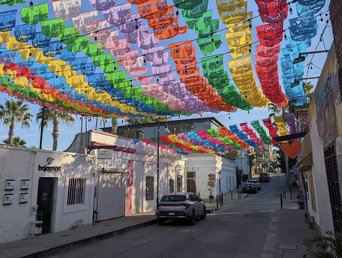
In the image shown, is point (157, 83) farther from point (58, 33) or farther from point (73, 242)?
point (73, 242)

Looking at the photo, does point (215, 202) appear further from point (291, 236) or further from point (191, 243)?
point (191, 243)

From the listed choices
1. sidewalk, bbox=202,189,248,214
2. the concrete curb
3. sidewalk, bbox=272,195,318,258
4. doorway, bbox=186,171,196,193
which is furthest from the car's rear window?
doorway, bbox=186,171,196,193

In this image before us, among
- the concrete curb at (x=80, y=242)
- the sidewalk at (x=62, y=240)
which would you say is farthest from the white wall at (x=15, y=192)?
the concrete curb at (x=80, y=242)

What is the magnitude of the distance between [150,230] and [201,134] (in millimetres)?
11220

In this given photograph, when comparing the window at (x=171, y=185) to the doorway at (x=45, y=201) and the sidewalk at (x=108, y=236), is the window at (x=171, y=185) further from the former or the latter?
the doorway at (x=45, y=201)

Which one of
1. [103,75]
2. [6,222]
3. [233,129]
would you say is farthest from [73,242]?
[233,129]

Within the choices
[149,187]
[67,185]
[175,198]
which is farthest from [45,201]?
[149,187]

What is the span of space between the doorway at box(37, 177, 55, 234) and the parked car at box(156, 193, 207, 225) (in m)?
6.00

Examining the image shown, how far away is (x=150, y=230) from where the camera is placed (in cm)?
1661

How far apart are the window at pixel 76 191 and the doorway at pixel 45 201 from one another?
1.20 metres

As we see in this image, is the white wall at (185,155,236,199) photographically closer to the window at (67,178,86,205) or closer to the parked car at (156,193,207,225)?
the parked car at (156,193,207,225)

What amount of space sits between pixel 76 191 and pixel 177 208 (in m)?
5.37

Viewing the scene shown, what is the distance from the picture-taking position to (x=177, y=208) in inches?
715

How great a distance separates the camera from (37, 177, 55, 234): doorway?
47.6ft
